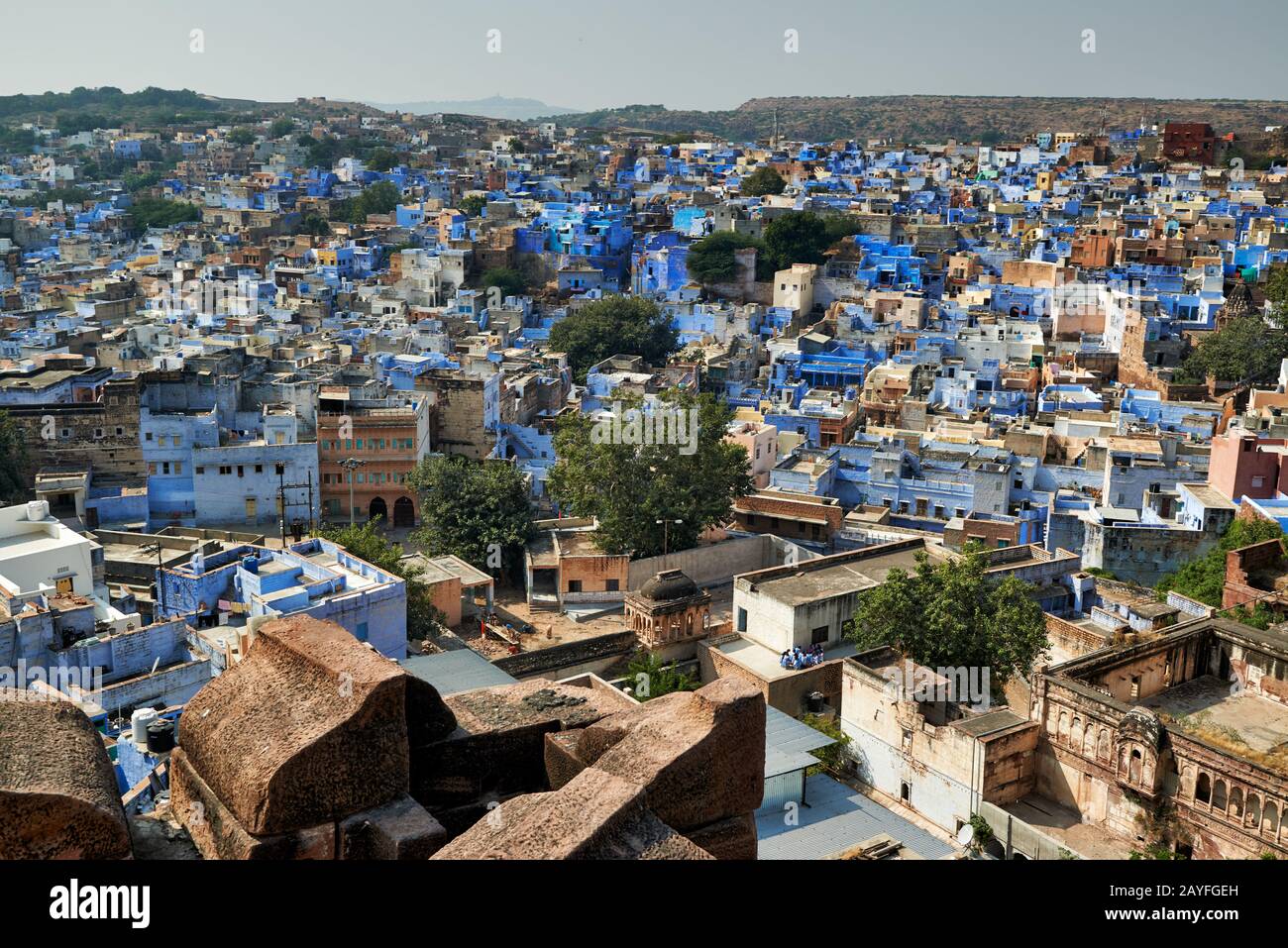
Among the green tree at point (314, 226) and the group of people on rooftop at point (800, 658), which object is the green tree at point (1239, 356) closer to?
the group of people on rooftop at point (800, 658)

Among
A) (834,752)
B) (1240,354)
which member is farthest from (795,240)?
(834,752)

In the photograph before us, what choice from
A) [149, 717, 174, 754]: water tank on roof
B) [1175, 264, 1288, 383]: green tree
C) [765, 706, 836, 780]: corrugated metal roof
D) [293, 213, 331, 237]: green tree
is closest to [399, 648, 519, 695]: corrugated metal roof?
[765, 706, 836, 780]: corrugated metal roof

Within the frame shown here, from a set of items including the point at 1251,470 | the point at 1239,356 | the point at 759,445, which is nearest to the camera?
the point at 1251,470

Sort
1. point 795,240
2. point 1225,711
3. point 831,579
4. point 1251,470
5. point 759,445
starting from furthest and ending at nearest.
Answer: point 795,240 < point 759,445 < point 1251,470 < point 831,579 < point 1225,711

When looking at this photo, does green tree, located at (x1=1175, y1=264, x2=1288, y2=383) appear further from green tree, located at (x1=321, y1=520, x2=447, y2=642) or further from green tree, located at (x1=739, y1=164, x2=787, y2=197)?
green tree, located at (x1=739, y1=164, x2=787, y2=197)

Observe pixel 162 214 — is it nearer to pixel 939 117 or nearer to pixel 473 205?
pixel 473 205

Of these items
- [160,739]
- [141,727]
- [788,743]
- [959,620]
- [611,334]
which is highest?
[611,334]

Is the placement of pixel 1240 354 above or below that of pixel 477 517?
above
